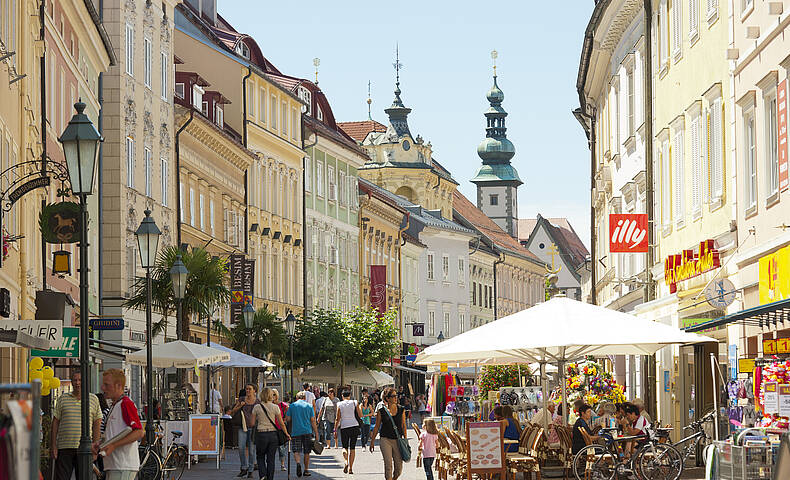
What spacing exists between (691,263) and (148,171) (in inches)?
888

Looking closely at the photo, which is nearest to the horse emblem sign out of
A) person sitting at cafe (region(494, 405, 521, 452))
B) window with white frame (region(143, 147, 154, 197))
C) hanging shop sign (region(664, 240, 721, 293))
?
person sitting at cafe (region(494, 405, 521, 452))

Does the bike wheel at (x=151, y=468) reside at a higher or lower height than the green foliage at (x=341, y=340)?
lower

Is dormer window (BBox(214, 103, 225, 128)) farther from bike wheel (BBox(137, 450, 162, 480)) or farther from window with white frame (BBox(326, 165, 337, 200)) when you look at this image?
bike wheel (BBox(137, 450, 162, 480))

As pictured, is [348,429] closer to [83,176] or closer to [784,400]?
[784,400]

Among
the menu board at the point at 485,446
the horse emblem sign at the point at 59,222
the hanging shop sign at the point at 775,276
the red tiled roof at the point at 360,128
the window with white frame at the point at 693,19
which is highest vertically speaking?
the red tiled roof at the point at 360,128

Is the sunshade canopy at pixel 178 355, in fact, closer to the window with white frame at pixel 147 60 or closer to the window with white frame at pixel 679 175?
the window with white frame at pixel 679 175

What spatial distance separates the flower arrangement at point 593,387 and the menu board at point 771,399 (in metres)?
11.2

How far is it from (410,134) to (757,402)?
9102 centimetres

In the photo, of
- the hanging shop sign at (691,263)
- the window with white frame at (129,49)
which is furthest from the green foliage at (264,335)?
the hanging shop sign at (691,263)

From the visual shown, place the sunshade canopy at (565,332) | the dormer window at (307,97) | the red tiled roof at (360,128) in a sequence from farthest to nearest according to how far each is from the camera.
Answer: the red tiled roof at (360,128)
the dormer window at (307,97)
the sunshade canopy at (565,332)

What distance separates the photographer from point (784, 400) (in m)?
15.7

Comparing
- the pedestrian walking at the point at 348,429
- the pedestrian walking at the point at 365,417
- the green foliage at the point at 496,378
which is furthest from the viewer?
the green foliage at the point at 496,378

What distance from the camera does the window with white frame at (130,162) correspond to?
131 ft

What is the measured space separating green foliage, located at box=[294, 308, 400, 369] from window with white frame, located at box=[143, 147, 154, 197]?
596 inches
